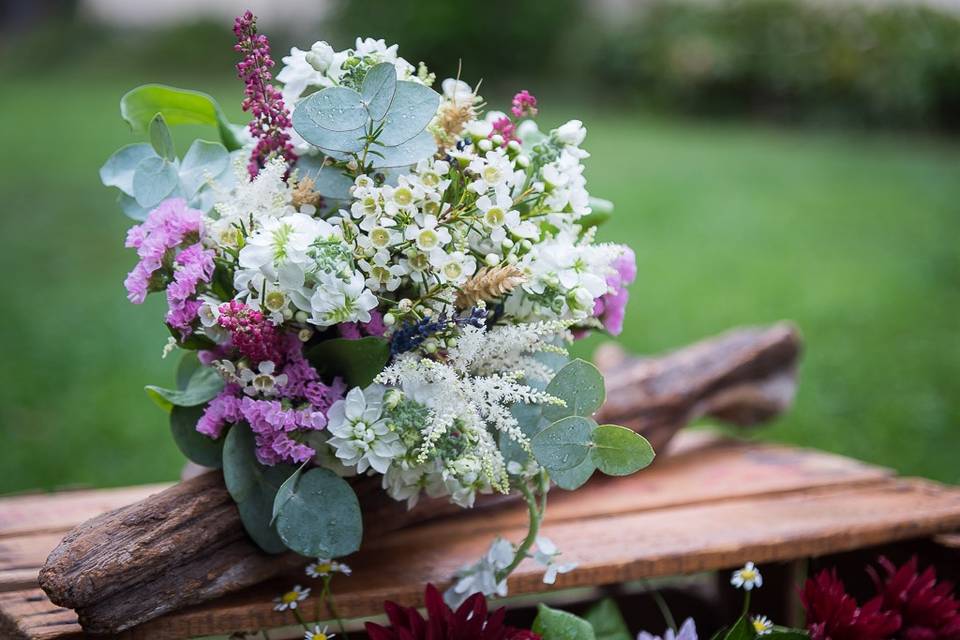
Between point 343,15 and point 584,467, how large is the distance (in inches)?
360

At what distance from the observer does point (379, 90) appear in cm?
122

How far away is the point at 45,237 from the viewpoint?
4977 mm

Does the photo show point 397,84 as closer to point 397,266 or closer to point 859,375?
point 397,266

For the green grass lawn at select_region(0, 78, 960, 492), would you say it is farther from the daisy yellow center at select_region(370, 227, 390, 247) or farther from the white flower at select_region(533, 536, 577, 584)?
the daisy yellow center at select_region(370, 227, 390, 247)

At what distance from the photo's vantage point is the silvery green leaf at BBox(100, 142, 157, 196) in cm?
140

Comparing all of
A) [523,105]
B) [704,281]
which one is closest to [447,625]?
[523,105]

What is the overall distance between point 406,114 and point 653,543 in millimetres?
741

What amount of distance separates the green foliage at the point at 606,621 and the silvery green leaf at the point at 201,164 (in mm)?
856

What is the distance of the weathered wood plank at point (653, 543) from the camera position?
1289mm

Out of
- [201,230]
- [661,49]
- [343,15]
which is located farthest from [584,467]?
[343,15]

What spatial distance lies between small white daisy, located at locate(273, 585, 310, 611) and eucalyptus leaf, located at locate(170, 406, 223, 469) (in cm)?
20

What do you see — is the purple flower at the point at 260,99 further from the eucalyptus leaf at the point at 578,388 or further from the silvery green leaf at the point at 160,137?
the eucalyptus leaf at the point at 578,388

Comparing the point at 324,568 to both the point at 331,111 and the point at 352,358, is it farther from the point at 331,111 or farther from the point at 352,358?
the point at 331,111

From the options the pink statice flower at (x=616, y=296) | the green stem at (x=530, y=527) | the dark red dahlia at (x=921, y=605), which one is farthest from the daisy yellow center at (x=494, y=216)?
the dark red dahlia at (x=921, y=605)
